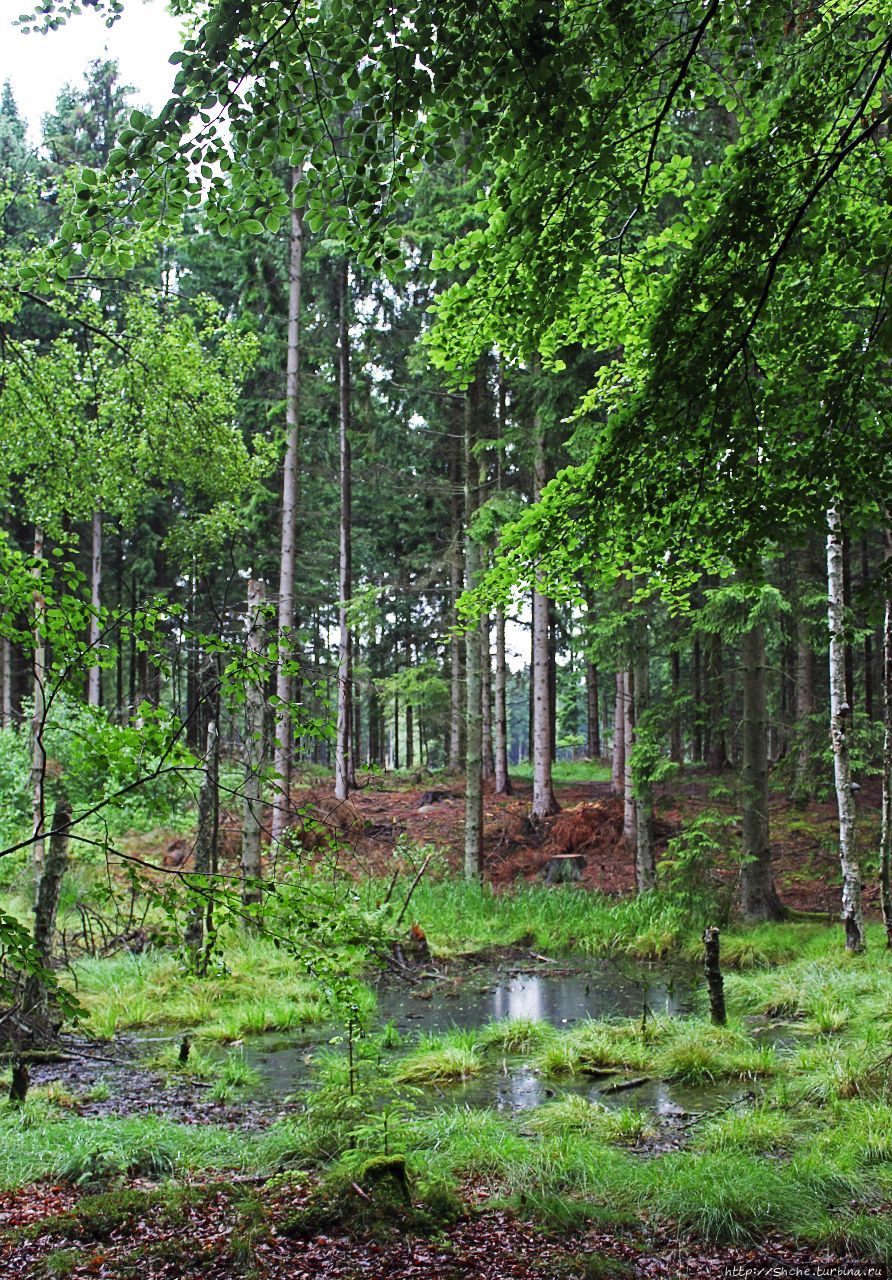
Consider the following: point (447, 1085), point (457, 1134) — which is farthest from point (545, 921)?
point (457, 1134)

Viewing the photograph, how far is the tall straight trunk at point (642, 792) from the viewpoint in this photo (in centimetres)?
1291

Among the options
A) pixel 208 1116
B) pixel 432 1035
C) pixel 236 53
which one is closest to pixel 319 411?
pixel 432 1035

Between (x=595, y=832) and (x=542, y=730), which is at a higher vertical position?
(x=542, y=730)

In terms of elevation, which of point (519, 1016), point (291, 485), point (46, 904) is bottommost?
point (519, 1016)

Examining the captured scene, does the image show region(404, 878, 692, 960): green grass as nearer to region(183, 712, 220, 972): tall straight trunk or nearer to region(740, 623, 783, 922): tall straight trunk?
region(740, 623, 783, 922): tall straight trunk

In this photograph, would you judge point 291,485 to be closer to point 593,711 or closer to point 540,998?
point 540,998

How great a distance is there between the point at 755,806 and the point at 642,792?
1785 millimetres

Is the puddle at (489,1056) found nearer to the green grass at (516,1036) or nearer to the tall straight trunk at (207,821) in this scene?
the green grass at (516,1036)

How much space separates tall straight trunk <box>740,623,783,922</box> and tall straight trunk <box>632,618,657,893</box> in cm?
147

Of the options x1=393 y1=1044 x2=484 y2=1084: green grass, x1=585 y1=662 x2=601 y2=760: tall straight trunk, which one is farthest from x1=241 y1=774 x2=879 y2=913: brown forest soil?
x1=585 y1=662 x2=601 y2=760: tall straight trunk

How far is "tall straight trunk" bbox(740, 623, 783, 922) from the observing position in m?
11.6

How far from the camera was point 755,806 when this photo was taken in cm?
1160

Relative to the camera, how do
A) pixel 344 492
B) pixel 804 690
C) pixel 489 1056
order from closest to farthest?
pixel 489 1056 < pixel 804 690 < pixel 344 492

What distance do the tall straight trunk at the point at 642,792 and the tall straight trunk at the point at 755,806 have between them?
147cm
